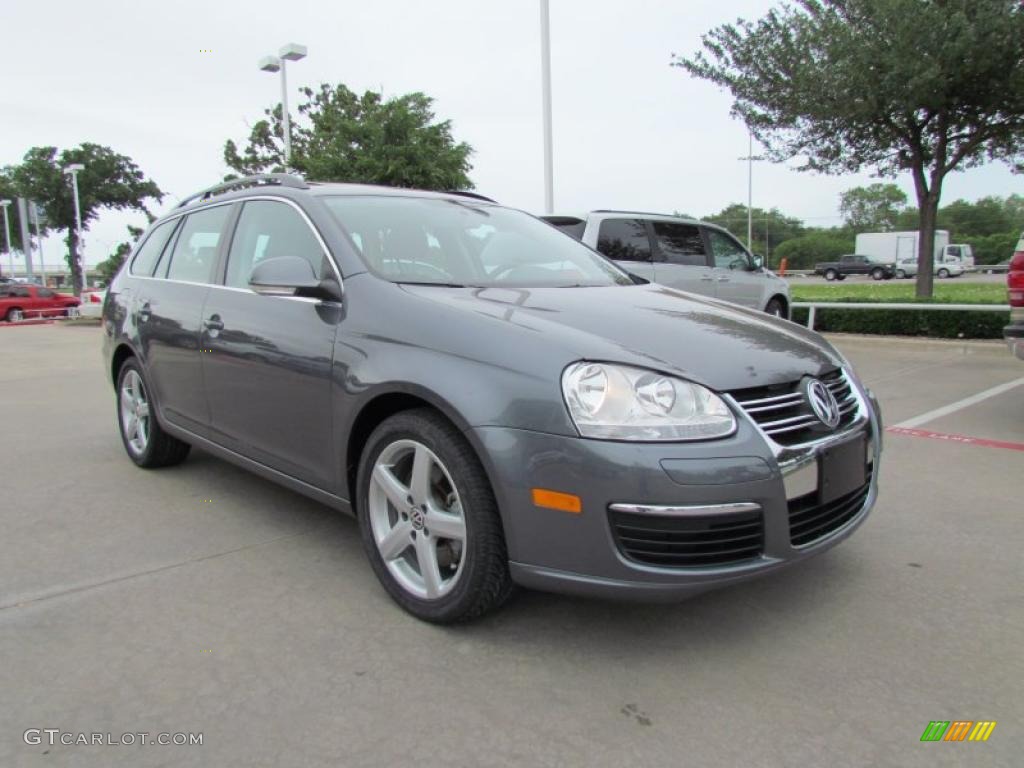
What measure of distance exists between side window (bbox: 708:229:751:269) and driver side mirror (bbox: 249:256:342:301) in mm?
7953

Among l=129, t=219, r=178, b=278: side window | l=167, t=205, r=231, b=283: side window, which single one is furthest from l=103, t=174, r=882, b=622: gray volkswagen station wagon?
l=129, t=219, r=178, b=278: side window

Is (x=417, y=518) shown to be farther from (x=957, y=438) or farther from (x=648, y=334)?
(x=957, y=438)

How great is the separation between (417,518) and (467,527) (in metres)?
0.28

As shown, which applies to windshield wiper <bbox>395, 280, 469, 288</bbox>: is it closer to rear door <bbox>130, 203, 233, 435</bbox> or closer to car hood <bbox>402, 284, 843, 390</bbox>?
car hood <bbox>402, 284, 843, 390</bbox>

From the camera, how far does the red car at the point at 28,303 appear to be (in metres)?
27.7

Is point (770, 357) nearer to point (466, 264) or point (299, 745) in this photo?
point (466, 264)

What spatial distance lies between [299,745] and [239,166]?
35540 mm

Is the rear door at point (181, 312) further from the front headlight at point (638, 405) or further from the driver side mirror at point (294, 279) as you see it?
the front headlight at point (638, 405)

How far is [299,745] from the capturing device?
2051 mm

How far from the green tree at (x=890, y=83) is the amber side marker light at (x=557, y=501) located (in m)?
11.5

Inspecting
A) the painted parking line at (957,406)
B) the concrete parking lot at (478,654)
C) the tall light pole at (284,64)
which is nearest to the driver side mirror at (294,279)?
the concrete parking lot at (478,654)

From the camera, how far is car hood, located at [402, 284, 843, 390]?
2410 mm

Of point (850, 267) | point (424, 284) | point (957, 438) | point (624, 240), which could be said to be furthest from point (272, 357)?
point (850, 267)

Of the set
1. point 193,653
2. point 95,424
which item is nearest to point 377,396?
point 193,653
